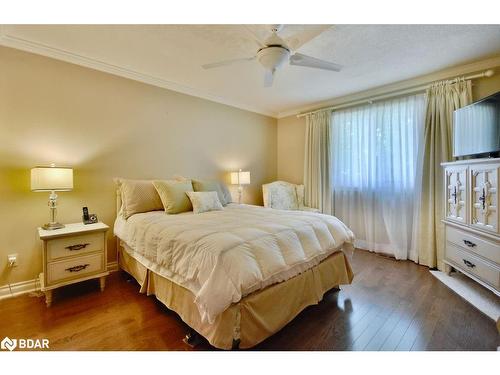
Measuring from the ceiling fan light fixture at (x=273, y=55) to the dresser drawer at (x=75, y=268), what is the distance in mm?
2323

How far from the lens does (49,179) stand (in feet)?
6.72

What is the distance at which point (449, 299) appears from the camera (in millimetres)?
2049

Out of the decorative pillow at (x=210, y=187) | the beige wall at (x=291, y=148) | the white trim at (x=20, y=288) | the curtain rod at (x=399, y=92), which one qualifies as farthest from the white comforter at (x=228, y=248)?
the beige wall at (x=291, y=148)

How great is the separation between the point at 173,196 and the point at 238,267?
1473mm

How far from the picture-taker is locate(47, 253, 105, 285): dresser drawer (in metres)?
Result: 1.96

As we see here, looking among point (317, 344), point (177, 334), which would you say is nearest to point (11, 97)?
point (177, 334)

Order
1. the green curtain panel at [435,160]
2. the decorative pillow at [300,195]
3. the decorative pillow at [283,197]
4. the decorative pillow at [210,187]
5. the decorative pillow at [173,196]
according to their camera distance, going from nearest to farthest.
A: the decorative pillow at [173,196] → the green curtain panel at [435,160] → the decorative pillow at [210,187] → the decorative pillow at [283,197] → the decorative pillow at [300,195]

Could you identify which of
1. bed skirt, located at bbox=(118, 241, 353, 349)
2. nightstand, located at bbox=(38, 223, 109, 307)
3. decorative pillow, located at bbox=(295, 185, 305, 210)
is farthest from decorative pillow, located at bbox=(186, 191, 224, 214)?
decorative pillow, located at bbox=(295, 185, 305, 210)

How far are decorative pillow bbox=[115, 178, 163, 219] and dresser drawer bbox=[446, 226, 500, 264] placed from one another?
10.5 feet

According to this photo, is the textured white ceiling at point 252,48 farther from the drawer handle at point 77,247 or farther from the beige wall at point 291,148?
the drawer handle at point 77,247

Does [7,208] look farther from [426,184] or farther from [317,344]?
[426,184]

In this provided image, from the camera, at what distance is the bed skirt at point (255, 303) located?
4.32 ft
